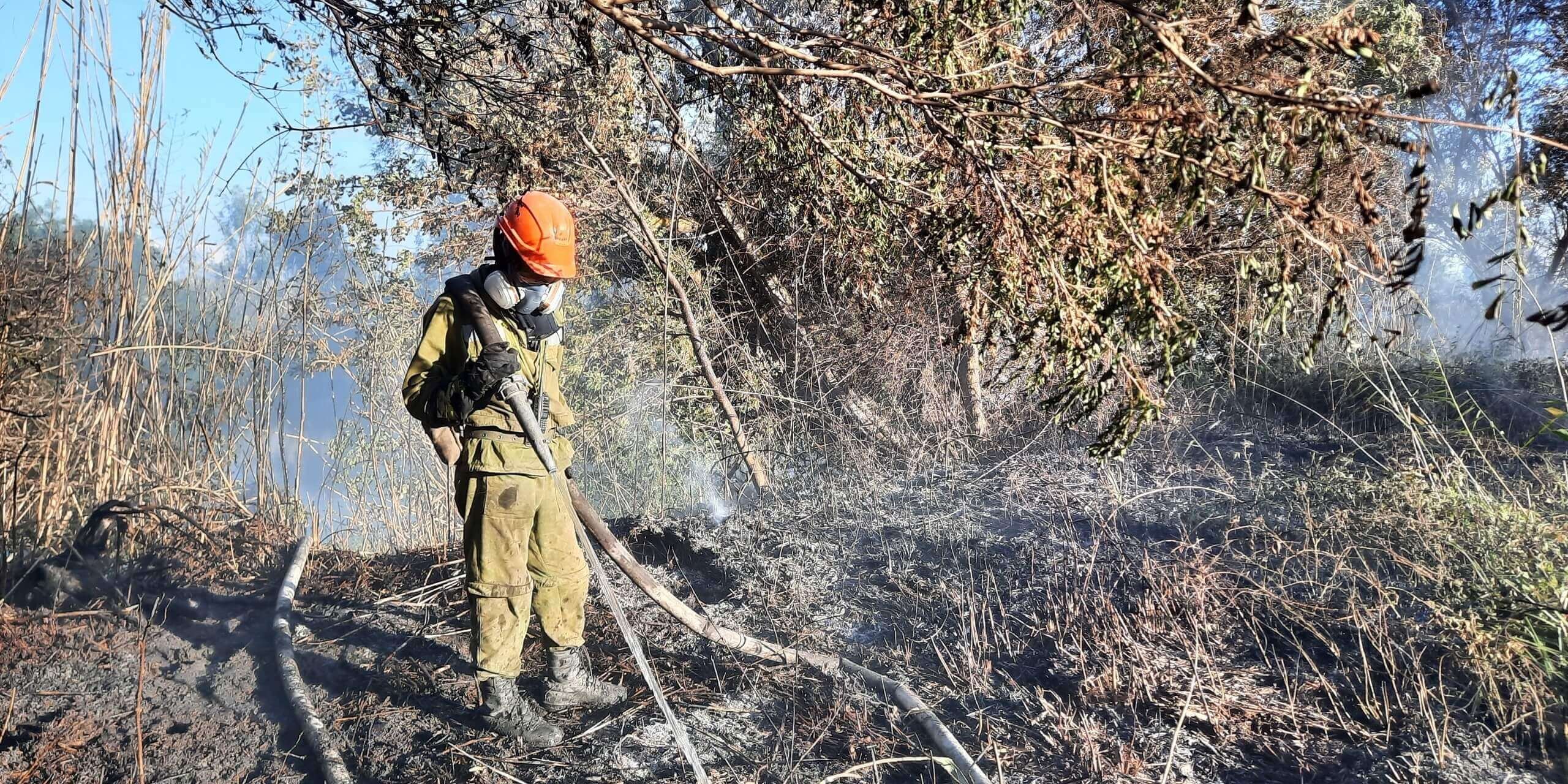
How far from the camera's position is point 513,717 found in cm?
372

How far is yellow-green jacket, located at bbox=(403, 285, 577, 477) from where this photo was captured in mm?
3633

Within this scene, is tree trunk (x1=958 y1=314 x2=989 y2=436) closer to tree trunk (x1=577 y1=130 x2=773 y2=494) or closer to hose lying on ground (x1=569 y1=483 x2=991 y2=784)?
tree trunk (x1=577 y1=130 x2=773 y2=494)

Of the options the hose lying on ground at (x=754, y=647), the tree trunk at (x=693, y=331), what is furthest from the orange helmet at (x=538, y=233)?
the tree trunk at (x=693, y=331)

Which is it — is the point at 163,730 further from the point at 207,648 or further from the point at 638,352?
the point at 638,352

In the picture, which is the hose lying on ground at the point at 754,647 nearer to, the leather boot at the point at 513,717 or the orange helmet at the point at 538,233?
the leather boot at the point at 513,717

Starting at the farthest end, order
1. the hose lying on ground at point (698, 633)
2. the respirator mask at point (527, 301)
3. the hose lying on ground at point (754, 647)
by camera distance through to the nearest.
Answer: the respirator mask at point (527, 301) < the hose lying on ground at point (754, 647) < the hose lying on ground at point (698, 633)

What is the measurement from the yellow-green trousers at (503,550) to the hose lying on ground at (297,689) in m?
0.63

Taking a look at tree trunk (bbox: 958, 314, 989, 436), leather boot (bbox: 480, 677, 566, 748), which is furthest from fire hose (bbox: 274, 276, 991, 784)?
tree trunk (bbox: 958, 314, 989, 436)

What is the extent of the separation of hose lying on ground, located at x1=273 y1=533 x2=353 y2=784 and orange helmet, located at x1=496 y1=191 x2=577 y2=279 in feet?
6.81

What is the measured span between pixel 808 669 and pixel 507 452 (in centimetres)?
176

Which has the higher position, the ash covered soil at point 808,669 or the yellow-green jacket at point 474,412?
the yellow-green jacket at point 474,412

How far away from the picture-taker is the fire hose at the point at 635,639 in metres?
3.06

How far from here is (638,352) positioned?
8969 mm

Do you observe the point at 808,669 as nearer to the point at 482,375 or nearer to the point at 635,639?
the point at 635,639
